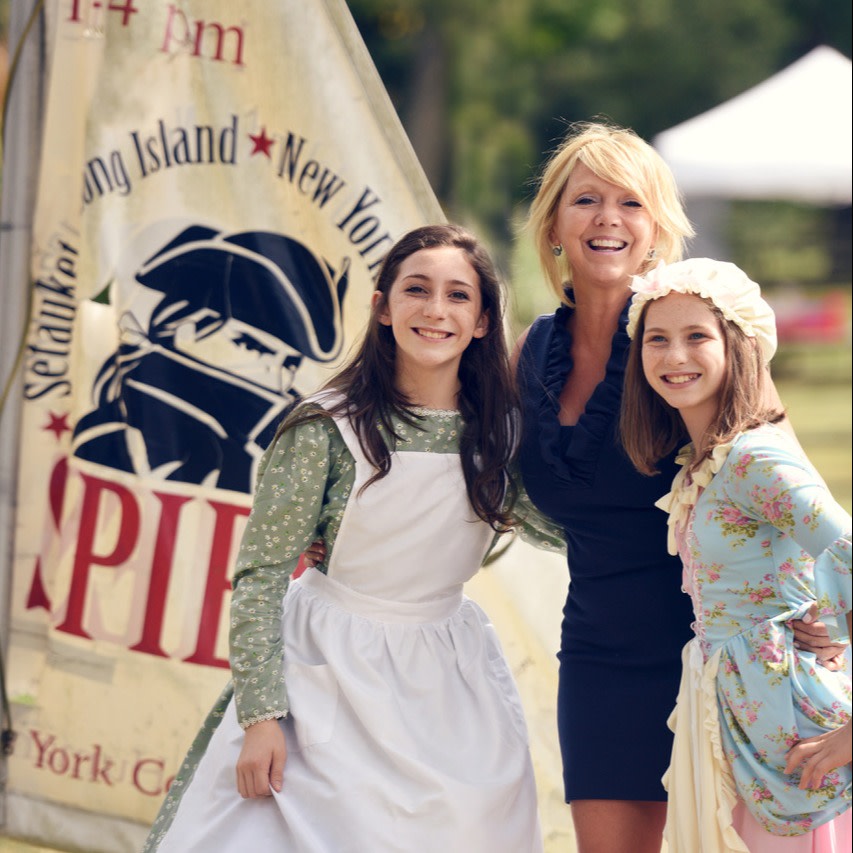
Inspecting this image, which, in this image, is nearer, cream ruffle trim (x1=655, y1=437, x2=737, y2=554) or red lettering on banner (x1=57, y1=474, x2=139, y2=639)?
cream ruffle trim (x1=655, y1=437, x2=737, y2=554)

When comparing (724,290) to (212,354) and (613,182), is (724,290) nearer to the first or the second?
(613,182)

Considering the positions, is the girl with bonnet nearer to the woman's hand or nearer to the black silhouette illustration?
the woman's hand

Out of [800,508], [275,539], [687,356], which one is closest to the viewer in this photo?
[800,508]

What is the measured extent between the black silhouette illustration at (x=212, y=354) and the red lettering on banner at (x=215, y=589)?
0.32 feet

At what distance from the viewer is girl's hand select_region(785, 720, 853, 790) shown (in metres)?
2.31

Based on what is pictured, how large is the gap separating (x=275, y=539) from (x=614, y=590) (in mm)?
704

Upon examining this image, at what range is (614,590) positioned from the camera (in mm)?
2918

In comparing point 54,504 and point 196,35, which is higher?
point 196,35

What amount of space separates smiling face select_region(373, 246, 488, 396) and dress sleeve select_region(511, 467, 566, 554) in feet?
1.02

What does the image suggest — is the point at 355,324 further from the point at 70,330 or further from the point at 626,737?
the point at 626,737

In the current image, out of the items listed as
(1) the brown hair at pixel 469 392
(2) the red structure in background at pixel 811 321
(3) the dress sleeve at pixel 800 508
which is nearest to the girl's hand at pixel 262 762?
(1) the brown hair at pixel 469 392

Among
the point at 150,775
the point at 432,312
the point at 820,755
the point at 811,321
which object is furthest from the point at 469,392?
the point at 811,321

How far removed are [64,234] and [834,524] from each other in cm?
222

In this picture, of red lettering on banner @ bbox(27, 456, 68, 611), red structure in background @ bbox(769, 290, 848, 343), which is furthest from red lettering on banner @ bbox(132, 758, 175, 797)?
red structure in background @ bbox(769, 290, 848, 343)
